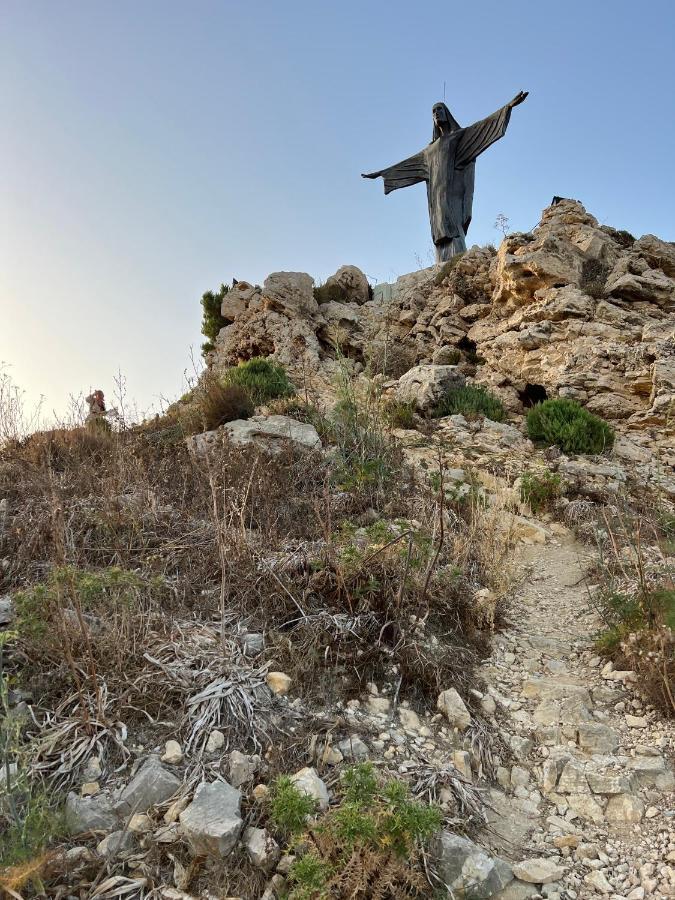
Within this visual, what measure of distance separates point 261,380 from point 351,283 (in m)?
5.74

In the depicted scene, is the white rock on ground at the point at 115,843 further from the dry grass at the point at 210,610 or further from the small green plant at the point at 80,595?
the small green plant at the point at 80,595

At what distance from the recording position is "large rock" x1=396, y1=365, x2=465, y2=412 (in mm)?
9039

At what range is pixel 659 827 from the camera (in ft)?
6.62

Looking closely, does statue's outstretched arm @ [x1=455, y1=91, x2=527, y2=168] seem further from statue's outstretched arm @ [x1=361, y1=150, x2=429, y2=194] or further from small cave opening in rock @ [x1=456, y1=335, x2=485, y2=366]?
small cave opening in rock @ [x1=456, y1=335, x2=485, y2=366]

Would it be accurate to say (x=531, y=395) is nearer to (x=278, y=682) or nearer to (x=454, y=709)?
(x=454, y=709)

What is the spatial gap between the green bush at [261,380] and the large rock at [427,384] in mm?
2035

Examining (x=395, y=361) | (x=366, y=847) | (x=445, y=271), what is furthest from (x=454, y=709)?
(x=445, y=271)

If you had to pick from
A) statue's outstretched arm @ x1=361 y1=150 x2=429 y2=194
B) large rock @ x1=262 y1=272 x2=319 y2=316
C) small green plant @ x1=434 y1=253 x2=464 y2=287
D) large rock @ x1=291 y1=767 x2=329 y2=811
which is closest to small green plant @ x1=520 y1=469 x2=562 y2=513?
large rock @ x1=291 y1=767 x2=329 y2=811

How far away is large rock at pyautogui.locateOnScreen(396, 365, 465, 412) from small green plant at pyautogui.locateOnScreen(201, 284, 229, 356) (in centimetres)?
629

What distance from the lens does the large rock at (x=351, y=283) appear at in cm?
1375

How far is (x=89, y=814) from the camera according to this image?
187 cm

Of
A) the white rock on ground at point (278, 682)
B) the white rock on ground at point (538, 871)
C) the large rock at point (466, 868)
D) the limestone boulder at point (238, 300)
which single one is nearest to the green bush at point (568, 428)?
the white rock on ground at point (278, 682)

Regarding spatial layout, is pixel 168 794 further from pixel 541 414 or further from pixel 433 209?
pixel 433 209

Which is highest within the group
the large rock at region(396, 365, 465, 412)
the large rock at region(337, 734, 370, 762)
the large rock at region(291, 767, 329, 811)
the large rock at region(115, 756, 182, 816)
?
the large rock at region(396, 365, 465, 412)
